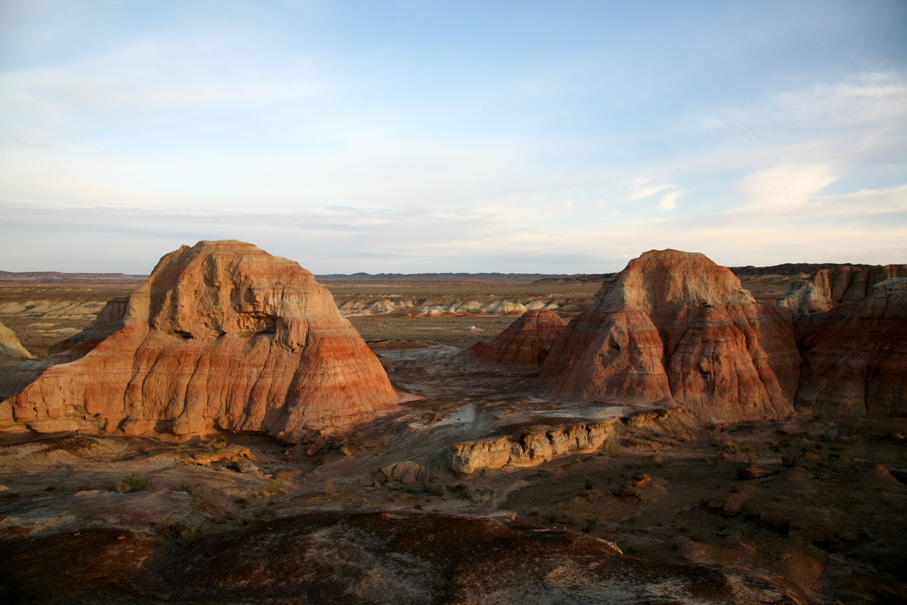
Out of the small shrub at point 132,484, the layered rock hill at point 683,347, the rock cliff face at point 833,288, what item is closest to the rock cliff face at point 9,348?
the small shrub at point 132,484

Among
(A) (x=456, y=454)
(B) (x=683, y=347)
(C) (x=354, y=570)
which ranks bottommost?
(A) (x=456, y=454)

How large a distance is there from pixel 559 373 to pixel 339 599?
19.0 m

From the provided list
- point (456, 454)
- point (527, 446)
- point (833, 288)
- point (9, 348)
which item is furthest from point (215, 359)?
point (833, 288)

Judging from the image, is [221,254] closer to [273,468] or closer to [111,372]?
[111,372]

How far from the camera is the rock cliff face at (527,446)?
1634cm

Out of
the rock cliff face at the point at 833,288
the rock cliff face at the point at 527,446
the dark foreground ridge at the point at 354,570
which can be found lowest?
the rock cliff face at the point at 527,446

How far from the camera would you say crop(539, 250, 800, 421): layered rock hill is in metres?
21.8

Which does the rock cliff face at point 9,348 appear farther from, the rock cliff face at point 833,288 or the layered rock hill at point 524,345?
the rock cliff face at point 833,288

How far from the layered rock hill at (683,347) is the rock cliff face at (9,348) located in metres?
28.4

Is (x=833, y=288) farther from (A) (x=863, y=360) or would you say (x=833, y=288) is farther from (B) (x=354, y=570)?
(B) (x=354, y=570)

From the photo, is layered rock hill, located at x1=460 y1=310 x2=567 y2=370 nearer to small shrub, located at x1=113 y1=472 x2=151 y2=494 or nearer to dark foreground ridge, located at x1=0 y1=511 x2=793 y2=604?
small shrub, located at x1=113 y1=472 x2=151 y2=494

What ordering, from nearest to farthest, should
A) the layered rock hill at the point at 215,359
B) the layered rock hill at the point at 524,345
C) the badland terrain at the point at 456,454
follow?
the badland terrain at the point at 456,454 < the layered rock hill at the point at 215,359 < the layered rock hill at the point at 524,345

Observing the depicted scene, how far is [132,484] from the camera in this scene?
42.5ft

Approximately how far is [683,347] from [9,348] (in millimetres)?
35211
